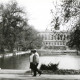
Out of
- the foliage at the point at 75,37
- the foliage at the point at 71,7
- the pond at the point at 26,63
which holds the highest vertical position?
the foliage at the point at 71,7

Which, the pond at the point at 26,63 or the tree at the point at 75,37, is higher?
the tree at the point at 75,37

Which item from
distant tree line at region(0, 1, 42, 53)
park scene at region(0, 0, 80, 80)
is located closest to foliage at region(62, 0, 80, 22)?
park scene at region(0, 0, 80, 80)

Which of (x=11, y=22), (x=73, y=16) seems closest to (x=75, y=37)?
(x=73, y=16)

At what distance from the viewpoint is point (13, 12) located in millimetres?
55969

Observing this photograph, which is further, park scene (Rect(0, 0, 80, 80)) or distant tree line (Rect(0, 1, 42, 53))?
distant tree line (Rect(0, 1, 42, 53))

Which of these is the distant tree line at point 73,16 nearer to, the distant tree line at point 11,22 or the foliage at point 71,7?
the foliage at point 71,7

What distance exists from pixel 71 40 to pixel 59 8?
247 centimetres

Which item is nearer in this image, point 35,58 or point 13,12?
point 35,58

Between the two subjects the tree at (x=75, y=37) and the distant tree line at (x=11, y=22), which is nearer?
the tree at (x=75, y=37)

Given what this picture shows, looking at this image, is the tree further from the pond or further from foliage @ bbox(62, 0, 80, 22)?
the pond

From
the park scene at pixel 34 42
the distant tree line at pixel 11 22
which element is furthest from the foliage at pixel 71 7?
the distant tree line at pixel 11 22

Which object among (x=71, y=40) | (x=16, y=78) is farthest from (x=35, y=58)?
(x=71, y=40)

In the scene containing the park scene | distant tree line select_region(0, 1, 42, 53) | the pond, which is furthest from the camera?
distant tree line select_region(0, 1, 42, 53)

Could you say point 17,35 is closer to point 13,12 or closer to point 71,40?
point 13,12
